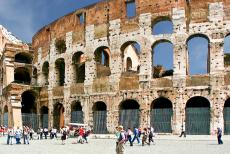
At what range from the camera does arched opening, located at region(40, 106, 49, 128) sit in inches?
1364

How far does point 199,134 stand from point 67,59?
42.1ft

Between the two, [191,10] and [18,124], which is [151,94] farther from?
[18,124]

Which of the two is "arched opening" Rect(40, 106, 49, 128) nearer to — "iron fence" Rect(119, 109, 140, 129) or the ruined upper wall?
the ruined upper wall

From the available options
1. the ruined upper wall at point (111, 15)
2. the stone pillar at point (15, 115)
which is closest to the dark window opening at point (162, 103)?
the ruined upper wall at point (111, 15)

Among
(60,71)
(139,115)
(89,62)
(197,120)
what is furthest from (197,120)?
(60,71)

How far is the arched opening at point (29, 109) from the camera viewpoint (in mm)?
34531

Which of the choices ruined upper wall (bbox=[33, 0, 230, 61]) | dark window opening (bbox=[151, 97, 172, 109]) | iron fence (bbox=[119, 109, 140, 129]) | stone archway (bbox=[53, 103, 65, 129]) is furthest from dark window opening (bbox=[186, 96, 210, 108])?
stone archway (bbox=[53, 103, 65, 129])

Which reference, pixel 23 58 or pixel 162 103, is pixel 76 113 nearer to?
pixel 162 103

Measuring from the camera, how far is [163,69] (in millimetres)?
35625

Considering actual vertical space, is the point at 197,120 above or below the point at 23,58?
below

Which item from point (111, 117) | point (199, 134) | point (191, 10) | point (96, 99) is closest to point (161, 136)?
point (199, 134)

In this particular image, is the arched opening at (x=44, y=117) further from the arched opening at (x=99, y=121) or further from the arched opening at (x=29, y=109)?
the arched opening at (x=99, y=121)

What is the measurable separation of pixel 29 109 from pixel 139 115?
43.9 feet

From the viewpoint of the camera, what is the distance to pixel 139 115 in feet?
91.4
